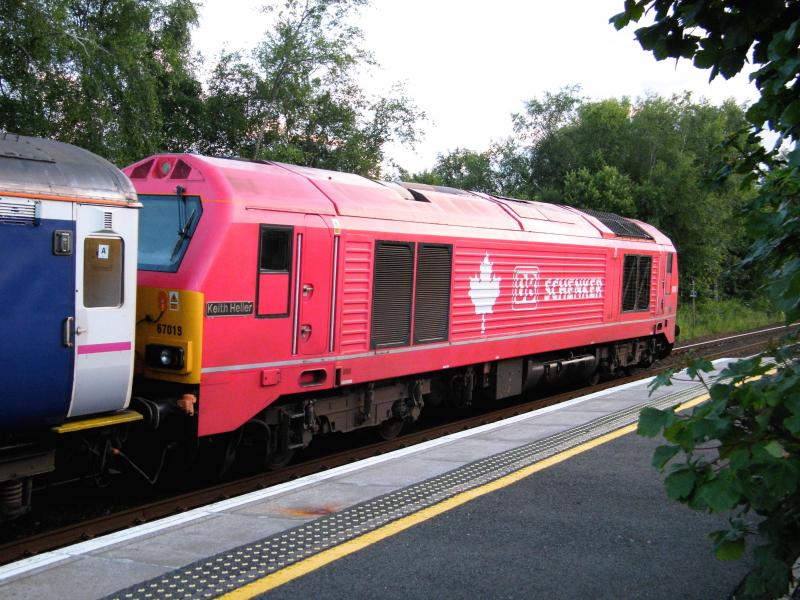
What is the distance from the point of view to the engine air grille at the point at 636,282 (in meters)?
15.3

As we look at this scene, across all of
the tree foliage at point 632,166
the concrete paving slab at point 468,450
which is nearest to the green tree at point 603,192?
the tree foliage at point 632,166

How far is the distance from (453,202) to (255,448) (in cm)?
449

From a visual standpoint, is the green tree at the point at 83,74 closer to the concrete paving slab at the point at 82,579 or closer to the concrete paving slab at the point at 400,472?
the concrete paving slab at the point at 400,472

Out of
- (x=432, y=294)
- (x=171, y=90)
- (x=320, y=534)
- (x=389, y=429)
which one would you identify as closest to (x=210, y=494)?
(x=320, y=534)

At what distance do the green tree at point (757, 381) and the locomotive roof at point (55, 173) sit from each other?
176 inches

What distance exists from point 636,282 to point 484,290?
6045 mm

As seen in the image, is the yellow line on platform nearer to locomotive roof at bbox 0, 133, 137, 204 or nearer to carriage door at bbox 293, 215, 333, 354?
carriage door at bbox 293, 215, 333, 354

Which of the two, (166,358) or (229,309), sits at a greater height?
(229,309)

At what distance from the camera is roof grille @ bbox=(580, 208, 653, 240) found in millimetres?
15219

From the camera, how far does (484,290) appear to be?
10836mm

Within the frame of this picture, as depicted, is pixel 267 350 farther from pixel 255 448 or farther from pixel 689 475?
pixel 689 475

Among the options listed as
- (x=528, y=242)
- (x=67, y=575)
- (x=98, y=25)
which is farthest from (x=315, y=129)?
(x=67, y=575)

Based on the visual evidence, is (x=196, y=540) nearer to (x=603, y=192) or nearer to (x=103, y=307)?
(x=103, y=307)

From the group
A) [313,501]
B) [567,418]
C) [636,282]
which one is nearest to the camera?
[313,501]
